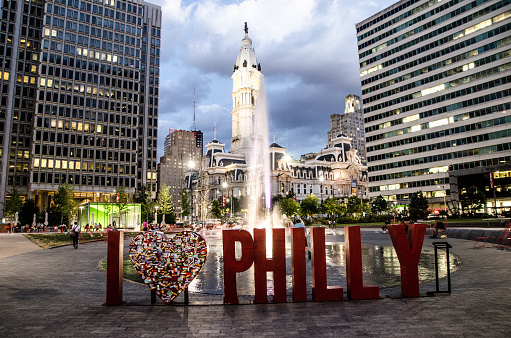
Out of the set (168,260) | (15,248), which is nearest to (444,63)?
(15,248)

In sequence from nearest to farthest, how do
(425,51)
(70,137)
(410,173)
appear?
(70,137) → (425,51) → (410,173)

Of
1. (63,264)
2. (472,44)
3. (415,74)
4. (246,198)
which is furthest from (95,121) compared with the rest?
(472,44)

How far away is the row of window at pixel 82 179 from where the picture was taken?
79438 mm

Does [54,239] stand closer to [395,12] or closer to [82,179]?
[82,179]

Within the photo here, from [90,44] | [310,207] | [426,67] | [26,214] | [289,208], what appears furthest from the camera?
[90,44]

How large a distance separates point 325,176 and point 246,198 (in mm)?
37765

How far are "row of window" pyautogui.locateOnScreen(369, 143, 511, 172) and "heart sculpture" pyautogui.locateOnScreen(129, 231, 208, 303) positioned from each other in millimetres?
83988

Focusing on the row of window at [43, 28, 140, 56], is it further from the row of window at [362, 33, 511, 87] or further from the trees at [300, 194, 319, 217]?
the row of window at [362, 33, 511, 87]

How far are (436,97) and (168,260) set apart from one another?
9213cm

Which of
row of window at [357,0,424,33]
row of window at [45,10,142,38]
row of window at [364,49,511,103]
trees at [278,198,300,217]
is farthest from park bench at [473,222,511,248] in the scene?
row of window at [45,10,142,38]

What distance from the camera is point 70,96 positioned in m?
83.8

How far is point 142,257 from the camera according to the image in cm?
928

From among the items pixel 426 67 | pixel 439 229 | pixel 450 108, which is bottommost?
pixel 439 229

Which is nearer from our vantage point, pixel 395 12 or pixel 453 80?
pixel 453 80
